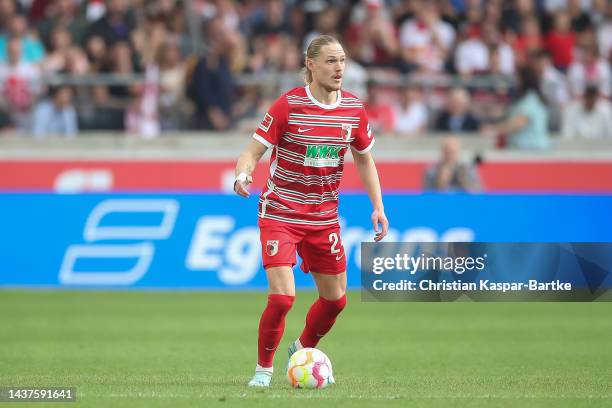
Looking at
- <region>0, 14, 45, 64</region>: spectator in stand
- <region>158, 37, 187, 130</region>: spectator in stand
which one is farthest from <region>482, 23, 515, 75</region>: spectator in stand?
<region>0, 14, 45, 64</region>: spectator in stand

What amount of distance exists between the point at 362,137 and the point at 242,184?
1.10m

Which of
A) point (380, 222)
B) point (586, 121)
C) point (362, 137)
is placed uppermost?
point (362, 137)

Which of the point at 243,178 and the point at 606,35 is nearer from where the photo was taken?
the point at 243,178

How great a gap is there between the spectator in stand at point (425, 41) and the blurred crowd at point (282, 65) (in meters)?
0.02

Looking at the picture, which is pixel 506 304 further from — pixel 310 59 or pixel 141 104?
pixel 310 59

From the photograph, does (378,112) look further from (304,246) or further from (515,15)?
(304,246)

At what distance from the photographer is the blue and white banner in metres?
16.8

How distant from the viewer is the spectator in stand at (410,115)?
20.6 metres

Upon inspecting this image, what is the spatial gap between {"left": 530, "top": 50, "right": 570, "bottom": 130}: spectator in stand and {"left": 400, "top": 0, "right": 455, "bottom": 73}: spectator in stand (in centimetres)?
153

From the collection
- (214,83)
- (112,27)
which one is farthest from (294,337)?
(112,27)

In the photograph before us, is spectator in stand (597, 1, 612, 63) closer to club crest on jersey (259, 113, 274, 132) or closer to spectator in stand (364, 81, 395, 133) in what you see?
spectator in stand (364, 81, 395, 133)

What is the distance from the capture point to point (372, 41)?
20.9m

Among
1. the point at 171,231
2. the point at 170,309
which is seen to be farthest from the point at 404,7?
the point at 170,309

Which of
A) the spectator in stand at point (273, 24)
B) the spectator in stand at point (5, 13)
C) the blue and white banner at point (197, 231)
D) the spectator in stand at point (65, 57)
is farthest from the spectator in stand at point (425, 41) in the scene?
the spectator in stand at point (5, 13)
